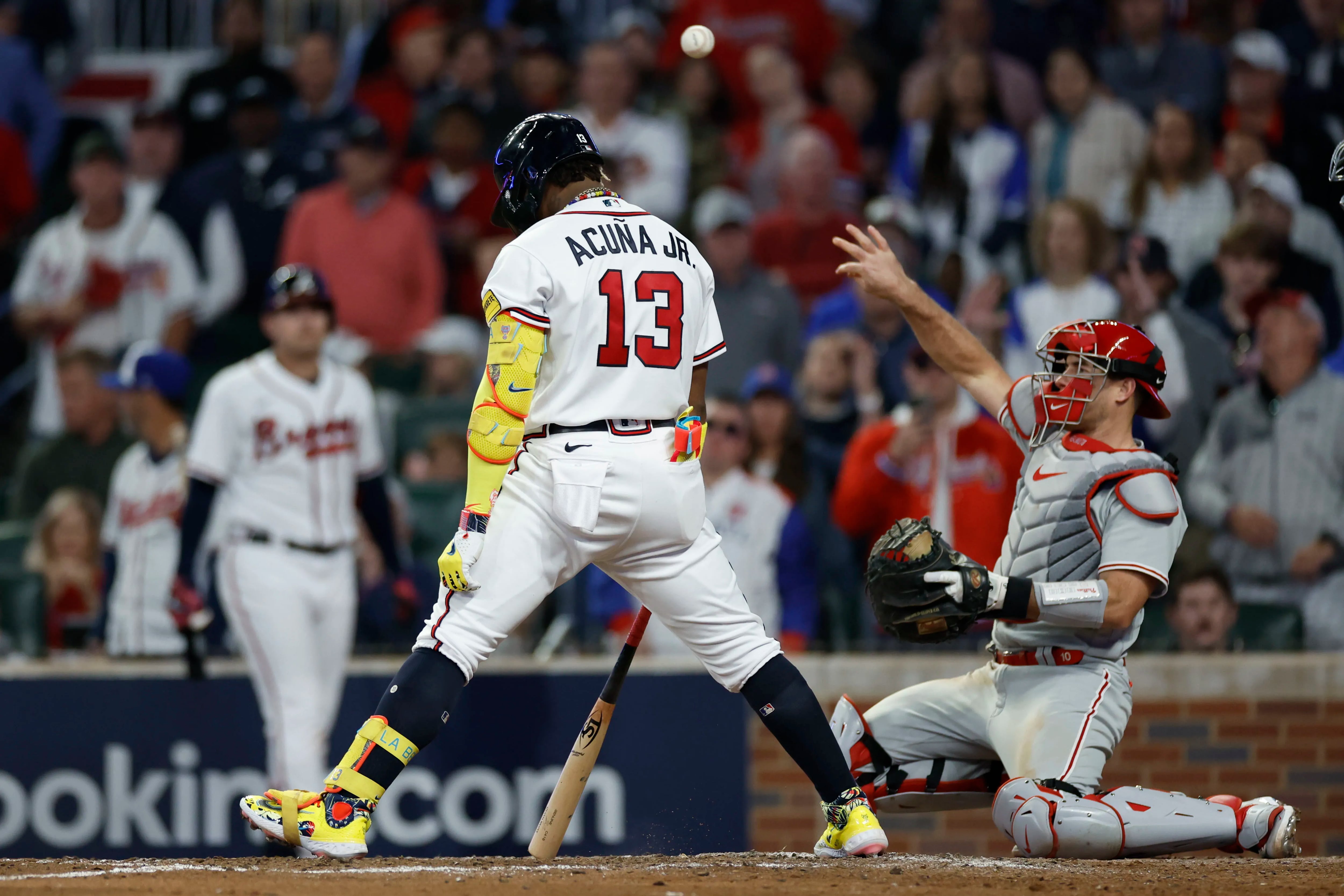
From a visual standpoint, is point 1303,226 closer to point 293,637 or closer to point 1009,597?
point 1009,597

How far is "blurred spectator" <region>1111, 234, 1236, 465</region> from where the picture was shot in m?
7.16

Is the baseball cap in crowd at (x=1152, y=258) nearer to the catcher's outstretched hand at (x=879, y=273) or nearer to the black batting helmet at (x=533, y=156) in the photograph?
the catcher's outstretched hand at (x=879, y=273)

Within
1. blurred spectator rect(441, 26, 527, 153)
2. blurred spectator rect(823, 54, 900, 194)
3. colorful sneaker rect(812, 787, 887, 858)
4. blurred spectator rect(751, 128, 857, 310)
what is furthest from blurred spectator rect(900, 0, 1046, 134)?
colorful sneaker rect(812, 787, 887, 858)

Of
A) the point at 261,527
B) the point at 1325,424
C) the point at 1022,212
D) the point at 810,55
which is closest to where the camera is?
the point at 261,527

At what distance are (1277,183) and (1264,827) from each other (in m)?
4.66

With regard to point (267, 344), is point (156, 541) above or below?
below

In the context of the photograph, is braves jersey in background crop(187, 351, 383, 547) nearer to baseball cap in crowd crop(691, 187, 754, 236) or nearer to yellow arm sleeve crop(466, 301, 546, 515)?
yellow arm sleeve crop(466, 301, 546, 515)

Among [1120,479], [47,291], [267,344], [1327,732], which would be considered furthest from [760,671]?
[47,291]

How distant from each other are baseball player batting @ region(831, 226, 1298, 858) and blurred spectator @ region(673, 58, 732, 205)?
4560 millimetres

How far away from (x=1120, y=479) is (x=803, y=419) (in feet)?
11.0

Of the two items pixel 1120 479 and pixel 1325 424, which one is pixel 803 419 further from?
pixel 1120 479

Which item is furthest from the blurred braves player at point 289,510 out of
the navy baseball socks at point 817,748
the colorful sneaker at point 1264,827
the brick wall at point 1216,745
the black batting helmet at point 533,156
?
the colorful sneaker at point 1264,827

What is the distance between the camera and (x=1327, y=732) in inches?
256

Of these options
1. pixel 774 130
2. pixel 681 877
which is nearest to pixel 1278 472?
pixel 774 130
